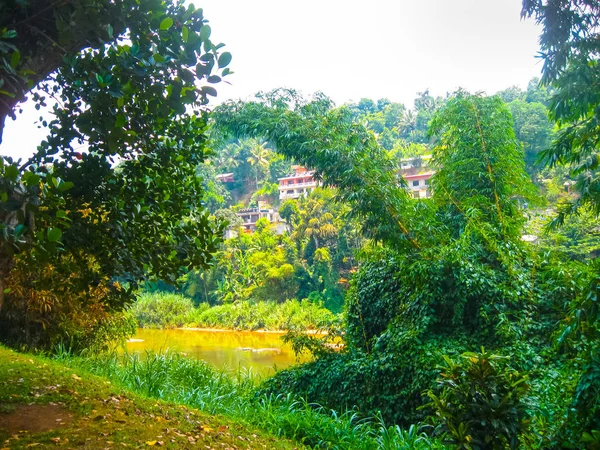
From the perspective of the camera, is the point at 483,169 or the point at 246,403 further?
the point at 483,169

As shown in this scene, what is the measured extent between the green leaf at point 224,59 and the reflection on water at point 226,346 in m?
7.55

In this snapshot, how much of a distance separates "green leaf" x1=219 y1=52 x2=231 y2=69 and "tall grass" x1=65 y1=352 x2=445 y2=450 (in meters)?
2.57

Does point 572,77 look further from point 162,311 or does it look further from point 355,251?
point 162,311

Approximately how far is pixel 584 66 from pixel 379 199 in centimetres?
223

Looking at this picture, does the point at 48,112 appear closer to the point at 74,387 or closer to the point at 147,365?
the point at 74,387

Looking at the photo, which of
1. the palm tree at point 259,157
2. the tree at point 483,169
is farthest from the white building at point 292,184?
the tree at point 483,169

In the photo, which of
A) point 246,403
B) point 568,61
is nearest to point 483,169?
point 568,61

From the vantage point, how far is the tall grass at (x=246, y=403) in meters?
3.43

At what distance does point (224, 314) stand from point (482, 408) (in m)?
16.3

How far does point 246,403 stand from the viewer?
438 centimetres

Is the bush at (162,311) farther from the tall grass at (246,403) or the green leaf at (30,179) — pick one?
the green leaf at (30,179)

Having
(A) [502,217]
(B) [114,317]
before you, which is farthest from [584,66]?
(B) [114,317]

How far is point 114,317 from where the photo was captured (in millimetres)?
7164

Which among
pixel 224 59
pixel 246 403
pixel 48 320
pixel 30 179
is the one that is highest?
pixel 224 59
